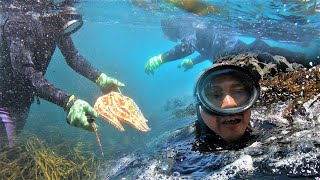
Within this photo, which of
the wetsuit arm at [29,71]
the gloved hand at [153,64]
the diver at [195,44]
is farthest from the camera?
the gloved hand at [153,64]

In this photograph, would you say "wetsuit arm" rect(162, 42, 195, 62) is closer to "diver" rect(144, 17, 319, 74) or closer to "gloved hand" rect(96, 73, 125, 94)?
"diver" rect(144, 17, 319, 74)

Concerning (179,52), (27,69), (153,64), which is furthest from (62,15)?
(27,69)

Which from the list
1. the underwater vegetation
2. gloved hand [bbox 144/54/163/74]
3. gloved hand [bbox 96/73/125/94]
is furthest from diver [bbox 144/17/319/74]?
Answer: the underwater vegetation

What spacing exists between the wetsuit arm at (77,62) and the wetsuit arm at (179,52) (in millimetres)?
5005

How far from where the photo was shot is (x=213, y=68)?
3.21 m

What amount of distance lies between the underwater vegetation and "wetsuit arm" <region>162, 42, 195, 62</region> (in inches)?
212

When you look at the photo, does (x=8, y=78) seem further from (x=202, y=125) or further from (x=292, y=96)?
(x=292, y=96)

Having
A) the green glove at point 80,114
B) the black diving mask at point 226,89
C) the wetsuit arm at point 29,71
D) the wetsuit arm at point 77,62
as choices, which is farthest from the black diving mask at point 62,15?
the black diving mask at point 226,89

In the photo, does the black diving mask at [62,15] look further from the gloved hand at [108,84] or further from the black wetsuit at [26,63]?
the gloved hand at [108,84]

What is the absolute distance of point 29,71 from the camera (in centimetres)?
558

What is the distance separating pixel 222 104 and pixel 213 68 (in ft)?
1.49

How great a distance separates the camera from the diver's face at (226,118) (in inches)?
130

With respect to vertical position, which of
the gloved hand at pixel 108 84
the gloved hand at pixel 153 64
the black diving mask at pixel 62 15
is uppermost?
the black diving mask at pixel 62 15

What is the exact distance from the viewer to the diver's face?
3301 millimetres
